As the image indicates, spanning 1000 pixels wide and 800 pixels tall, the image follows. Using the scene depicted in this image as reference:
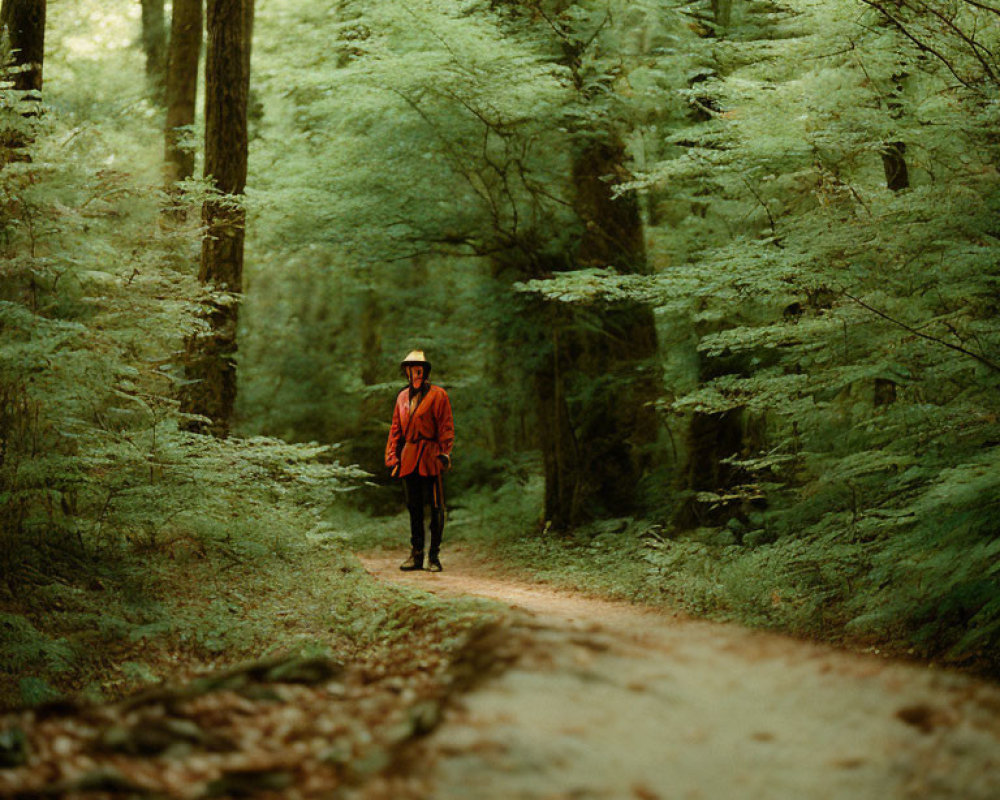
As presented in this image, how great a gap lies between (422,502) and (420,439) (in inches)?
31.8

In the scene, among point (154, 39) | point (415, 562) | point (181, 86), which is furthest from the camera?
point (154, 39)

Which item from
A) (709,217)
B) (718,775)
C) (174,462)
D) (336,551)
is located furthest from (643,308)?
(718,775)

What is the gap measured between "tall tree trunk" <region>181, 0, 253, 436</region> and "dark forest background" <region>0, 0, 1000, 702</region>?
1.8 inches

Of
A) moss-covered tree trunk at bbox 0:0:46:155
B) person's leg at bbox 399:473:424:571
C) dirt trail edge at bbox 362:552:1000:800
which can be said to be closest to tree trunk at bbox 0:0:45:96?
moss-covered tree trunk at bbox 0:0:46:155

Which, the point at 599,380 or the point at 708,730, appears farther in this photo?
the point at 599,380

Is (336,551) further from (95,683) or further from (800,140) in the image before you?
(800,140)

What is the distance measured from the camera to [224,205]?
10547 millimetres

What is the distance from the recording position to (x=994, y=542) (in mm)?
5812

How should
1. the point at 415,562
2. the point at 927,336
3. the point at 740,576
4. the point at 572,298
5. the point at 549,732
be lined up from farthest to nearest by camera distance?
the point at 572,298, the point at 415,562, the point at 740,576, the point at 927,336, the point at 549,732

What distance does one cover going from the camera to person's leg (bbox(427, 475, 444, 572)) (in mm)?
10039

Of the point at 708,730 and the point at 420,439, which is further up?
the point at 420,439

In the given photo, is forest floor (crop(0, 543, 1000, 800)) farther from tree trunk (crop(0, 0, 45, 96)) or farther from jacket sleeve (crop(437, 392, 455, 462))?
tree trunk (crop(0, 0, 45, 96))

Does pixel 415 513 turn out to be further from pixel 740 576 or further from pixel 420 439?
pixel 740 576

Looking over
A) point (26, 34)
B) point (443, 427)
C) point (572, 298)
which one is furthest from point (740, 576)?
point (26, 34)
